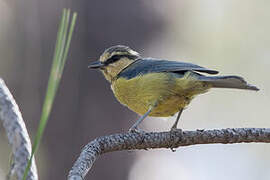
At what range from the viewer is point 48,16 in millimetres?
7023

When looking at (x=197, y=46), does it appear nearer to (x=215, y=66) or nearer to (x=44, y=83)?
(x=215, y=66)

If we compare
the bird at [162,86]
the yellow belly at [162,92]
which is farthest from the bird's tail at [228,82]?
the yellow belly at [162,92]

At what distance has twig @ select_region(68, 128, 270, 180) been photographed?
94.5 inches

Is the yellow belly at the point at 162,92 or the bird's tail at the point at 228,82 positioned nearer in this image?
the bird's tail at the point at 228,82

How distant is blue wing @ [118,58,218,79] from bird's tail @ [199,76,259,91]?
0.27ft

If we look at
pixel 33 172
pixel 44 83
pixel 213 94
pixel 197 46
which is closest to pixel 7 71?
pixel 44 83

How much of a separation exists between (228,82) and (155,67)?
1.02m

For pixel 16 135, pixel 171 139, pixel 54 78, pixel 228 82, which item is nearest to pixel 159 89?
pixel 228 82

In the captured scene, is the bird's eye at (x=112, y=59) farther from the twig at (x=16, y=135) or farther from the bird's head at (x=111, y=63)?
the twig at (x=16, y=135)

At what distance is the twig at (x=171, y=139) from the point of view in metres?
2.40

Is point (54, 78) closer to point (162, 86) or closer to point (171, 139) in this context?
point (171, 139)

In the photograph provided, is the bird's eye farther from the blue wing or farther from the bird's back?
the bird's back

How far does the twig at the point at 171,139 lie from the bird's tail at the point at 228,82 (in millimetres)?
454

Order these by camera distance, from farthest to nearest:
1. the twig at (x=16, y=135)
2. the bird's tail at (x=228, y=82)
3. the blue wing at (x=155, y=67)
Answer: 1. the blue wing at (x=155, y=67)
2. the bird's tail at (x=228, y=82)
3. the twig at (x=16, y=135)
